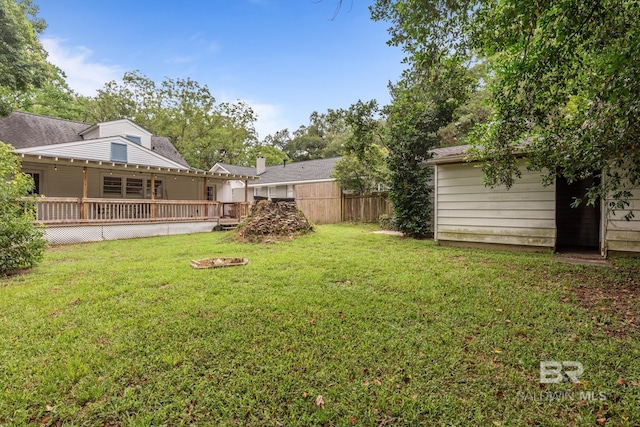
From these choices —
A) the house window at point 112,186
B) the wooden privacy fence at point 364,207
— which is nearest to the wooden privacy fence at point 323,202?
the wooden privacy fence at point 364,207

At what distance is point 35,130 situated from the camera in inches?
479

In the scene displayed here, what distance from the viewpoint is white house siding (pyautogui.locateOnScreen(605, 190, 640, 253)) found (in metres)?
5.65

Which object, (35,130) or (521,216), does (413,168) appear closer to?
(521,216)

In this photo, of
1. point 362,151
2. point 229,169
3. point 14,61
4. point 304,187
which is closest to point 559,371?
point 362,151

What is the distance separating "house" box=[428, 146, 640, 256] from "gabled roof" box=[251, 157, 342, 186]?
10.0 meters

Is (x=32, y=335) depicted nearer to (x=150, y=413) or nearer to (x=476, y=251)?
(x=150, y=413)

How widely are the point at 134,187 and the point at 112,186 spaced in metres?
0.84

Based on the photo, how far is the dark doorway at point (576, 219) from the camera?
7645 mm

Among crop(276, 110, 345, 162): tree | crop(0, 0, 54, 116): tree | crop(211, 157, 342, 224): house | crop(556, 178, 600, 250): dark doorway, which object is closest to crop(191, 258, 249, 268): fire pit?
crop(556, 178, 600, 250): dark doorway

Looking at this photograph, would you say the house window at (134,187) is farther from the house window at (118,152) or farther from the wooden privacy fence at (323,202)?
the wooden privacy fence at (323,202)

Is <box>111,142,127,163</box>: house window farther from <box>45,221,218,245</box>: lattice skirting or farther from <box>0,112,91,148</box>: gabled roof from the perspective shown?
<box>45,221,218,245</box>: lattice skirting

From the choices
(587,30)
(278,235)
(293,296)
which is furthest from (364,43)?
(293,296)

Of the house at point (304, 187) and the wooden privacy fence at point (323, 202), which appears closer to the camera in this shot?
the wooden privacy fence at point (323, 202)

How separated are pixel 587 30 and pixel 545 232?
179 inches
